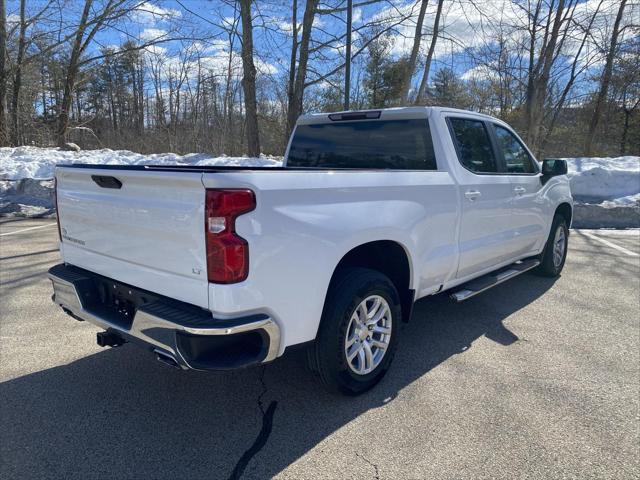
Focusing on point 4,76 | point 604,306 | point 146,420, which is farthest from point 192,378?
point 4,76

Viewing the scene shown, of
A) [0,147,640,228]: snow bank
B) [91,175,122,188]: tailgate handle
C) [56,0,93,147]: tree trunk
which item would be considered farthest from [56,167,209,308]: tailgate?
[56,0,93,147]: tree trunk

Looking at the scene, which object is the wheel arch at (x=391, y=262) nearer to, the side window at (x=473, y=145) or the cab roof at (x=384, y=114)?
the side window at (x=473, y=145)

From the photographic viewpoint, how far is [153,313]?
2305 millimetres

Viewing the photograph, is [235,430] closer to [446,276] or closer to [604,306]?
[446,276]

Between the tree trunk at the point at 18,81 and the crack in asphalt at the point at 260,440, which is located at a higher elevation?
the tree trunk at the point at 18,81

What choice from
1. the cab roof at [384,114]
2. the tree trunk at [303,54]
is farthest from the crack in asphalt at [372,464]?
the tree trunk at [303,54]

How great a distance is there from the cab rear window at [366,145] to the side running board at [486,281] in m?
1.13

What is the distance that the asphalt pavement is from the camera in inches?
95.2

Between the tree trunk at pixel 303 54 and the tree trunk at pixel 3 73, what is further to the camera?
the tree trunk at pixel 3 73

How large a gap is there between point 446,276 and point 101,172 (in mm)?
2731

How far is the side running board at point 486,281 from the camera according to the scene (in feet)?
12.6

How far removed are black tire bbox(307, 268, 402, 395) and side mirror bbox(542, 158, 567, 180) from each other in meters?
3.13

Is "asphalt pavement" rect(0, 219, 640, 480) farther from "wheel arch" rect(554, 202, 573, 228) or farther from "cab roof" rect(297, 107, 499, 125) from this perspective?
"cab roof" rect(297, 107, 499, 125)

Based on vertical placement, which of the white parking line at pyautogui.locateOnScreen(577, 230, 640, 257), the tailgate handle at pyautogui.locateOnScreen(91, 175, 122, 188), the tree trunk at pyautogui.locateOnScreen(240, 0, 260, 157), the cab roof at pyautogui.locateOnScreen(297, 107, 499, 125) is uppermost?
the tree trunk at pyautogui.locateOnScreen(240, 0, 260, 157)
